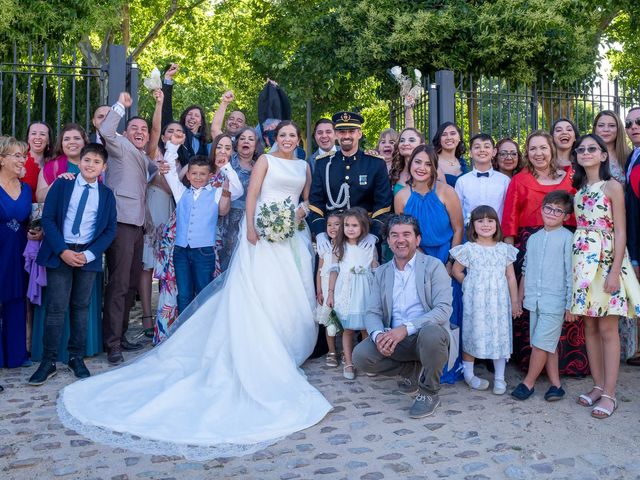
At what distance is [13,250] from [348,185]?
3.01 meters

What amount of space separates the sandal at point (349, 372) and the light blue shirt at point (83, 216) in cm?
236

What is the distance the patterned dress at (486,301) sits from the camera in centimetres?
516

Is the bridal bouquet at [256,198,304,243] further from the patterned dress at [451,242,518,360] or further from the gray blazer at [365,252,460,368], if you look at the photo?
the patterned dress at [451,242,518,360]

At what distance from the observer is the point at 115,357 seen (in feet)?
19.4

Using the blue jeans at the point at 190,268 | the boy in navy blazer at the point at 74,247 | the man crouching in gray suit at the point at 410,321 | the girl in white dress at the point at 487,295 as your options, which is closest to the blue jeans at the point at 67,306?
the boy in navy blazer at the point at 74,247

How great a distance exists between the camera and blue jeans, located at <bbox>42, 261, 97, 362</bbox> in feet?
17.9

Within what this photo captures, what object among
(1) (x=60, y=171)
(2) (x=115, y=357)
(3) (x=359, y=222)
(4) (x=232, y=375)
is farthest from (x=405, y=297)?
(1) (x=60, y=171)

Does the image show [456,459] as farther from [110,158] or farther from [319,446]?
[110,158]

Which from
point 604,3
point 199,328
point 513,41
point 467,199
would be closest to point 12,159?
point 199,328

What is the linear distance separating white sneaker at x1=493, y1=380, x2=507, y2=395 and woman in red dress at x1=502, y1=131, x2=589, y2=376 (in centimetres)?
49

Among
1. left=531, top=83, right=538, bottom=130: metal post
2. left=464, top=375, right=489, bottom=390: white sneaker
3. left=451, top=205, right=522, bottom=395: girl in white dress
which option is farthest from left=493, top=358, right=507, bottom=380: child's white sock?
left=531, top=83, right=538, bottom=130: metal post

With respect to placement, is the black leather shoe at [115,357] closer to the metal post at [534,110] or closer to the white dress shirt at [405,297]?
the white dress shirt at [405,297]

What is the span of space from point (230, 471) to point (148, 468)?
0.49 m

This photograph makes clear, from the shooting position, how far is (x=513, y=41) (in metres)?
9.70
